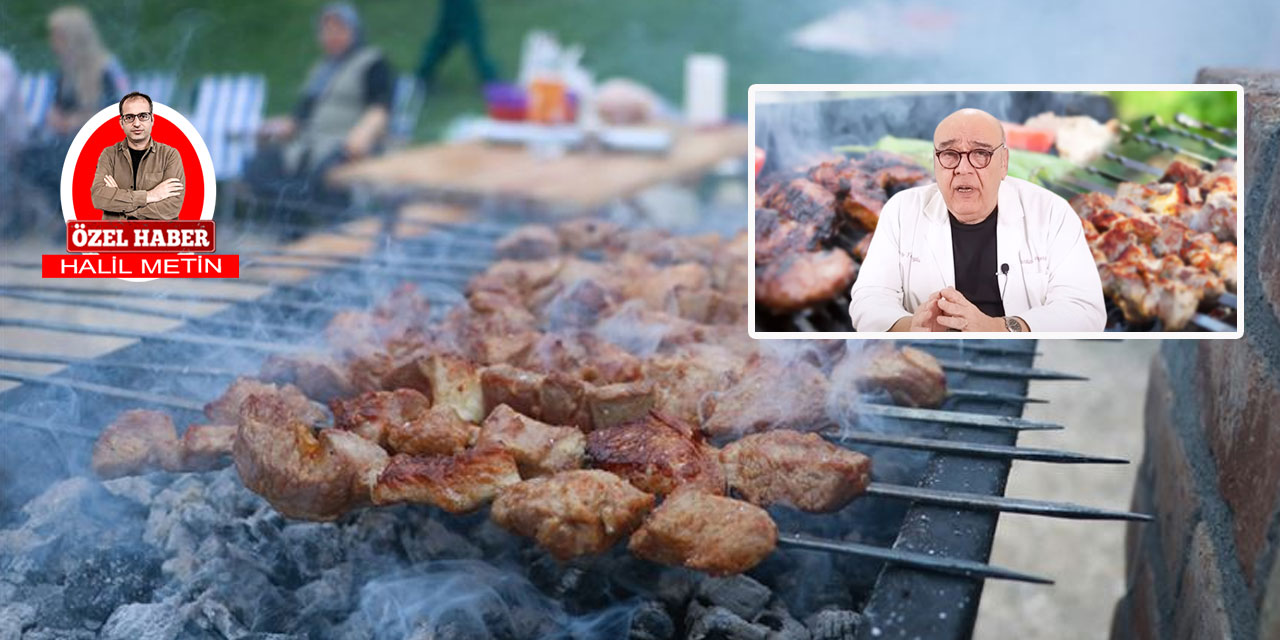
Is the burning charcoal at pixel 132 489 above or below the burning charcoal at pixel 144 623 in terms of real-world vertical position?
above

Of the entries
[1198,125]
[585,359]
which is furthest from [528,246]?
[1198,125]

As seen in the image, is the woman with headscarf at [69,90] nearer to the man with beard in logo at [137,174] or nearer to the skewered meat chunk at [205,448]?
the man with beard in logo at [137,174]

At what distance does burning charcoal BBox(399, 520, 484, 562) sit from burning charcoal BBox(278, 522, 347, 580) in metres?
0.12

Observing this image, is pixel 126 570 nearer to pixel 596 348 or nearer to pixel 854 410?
pixel 596 348

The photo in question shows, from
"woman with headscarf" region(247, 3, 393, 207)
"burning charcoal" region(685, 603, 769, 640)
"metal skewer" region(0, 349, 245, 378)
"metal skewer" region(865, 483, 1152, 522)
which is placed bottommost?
"burning charcoal" region(685, 603, 769, 640)

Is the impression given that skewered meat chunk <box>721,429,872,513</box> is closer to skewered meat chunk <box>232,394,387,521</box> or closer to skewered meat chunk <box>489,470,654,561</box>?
skewered meat chunk <box>489,470,654,561</box>

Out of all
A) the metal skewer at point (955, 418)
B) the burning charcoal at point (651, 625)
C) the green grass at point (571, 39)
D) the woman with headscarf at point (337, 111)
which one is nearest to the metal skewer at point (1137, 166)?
the metal skewer at point (955, 418)

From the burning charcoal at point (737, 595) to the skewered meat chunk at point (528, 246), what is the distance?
145cm

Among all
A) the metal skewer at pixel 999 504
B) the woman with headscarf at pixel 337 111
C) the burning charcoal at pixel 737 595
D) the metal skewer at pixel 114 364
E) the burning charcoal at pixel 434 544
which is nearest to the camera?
the metal skewer at pixel 999 504

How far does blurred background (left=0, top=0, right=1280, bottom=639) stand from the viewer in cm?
325

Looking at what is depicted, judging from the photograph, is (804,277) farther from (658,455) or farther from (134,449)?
(134,449)

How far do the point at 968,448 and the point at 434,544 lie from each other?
38.9 inches

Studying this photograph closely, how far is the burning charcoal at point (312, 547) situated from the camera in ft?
6.36

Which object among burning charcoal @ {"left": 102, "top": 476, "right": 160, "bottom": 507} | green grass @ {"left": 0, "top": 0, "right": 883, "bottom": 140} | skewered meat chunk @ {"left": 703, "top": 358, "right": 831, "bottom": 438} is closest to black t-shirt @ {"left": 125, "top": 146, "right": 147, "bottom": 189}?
burning charcoal @ {"left": 102, "top": 476, "right": 160, "bottom": 507}
